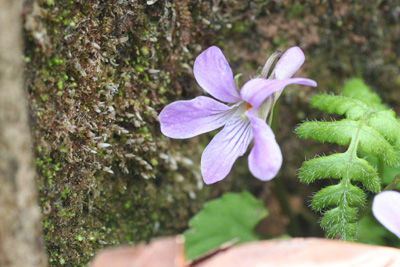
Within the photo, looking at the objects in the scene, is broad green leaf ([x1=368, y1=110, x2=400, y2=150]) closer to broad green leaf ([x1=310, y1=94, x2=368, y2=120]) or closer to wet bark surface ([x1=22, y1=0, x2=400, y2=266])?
broad green leaf ([x1=310, y1=94, x2=368, y2=120])

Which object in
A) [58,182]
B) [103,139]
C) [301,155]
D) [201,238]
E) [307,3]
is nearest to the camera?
[58,182]

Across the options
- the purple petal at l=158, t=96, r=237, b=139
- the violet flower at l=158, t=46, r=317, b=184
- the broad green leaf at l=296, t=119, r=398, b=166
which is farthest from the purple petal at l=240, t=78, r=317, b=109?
the broad green leaf at l=296, t=119, r=398, b=166

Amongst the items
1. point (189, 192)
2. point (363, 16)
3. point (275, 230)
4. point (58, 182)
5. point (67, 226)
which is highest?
point (363, 16)

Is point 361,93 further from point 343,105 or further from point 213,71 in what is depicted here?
point 213,71

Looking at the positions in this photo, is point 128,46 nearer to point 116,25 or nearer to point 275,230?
point 116,25

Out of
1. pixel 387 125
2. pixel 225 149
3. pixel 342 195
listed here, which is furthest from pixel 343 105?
pixel 225 149

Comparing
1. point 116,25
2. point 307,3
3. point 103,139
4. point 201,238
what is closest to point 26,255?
point 103,139

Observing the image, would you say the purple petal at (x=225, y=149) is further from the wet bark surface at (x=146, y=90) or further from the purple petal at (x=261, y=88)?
the wet bark surface at (x=146, y=90)
